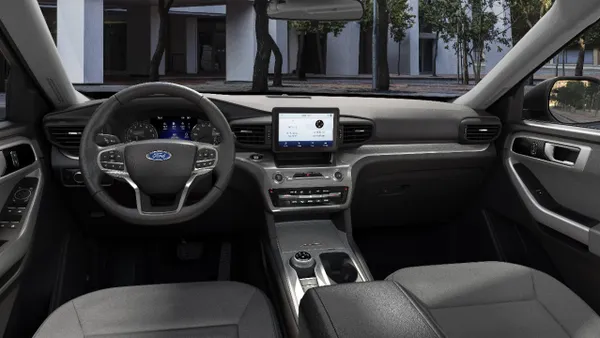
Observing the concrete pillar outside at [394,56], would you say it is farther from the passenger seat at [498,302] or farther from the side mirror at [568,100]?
the passenger seat at [498,302]

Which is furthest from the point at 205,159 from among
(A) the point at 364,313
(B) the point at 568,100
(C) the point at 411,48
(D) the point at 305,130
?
(C) the point at 411,48

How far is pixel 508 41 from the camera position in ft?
8.87

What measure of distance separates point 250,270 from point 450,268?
1.24 m

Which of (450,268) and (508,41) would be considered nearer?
(450,268)

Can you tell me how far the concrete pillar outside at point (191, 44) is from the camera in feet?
9.65

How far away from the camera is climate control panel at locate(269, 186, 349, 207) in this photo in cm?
260

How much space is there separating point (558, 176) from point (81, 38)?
7.84ft

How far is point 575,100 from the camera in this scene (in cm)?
266

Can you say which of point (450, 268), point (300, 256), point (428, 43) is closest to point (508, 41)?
point (428, 43)

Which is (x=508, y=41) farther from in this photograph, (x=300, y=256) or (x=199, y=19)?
(x=199, y=19)

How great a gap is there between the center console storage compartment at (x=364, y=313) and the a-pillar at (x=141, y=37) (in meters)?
1.80

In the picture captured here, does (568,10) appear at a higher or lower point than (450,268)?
higher

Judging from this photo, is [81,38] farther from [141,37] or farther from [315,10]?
[315,10]

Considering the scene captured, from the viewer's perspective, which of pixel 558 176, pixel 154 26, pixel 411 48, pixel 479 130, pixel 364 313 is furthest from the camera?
pixel 411 48
